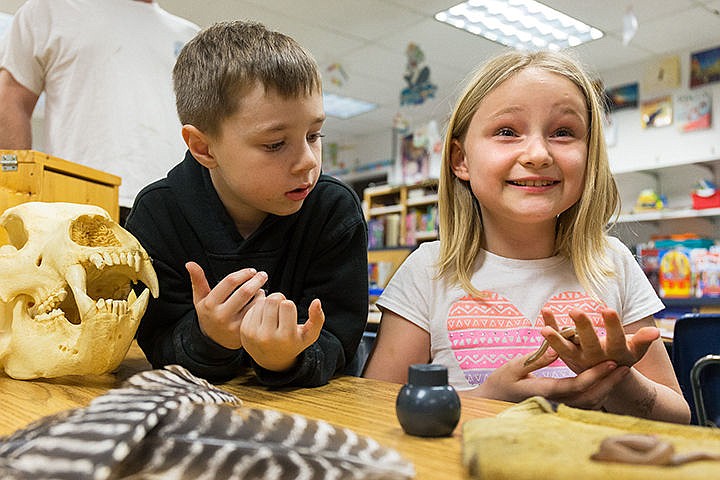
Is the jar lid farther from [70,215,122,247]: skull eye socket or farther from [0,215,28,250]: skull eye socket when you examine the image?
[0,215,28,250]: skull eye socket

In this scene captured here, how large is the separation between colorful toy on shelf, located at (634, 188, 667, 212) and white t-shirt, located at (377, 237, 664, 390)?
432 cm

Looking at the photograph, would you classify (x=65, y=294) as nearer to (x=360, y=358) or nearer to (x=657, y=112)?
(x=360, y=358)

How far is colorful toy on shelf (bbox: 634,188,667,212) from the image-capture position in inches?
202

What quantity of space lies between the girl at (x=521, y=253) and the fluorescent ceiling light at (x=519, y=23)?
11.8ft

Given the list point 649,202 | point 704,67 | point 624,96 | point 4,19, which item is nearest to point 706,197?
point 649,202

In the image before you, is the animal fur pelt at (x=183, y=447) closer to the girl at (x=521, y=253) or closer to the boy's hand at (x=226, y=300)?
the boy's hand at (x=226, y=300)

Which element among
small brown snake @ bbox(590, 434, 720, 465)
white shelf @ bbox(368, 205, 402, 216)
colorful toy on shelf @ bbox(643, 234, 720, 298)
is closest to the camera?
small brown snake @ bbox(590, 434, 720, 465)

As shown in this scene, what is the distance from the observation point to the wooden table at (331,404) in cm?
49

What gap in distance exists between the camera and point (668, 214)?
4891mm

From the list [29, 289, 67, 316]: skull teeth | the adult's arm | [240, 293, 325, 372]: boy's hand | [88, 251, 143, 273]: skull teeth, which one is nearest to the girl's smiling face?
[240, 293, 325, 372]: boy's hand

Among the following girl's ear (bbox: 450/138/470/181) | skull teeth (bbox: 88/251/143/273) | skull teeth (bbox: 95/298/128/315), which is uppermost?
girl's ear (bbox: 450/138/470/181)

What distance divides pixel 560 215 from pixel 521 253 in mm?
107

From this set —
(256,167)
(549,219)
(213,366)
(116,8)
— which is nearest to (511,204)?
(549,219)

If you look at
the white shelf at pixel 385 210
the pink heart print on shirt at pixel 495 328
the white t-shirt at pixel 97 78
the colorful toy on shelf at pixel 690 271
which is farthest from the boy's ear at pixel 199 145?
the white shelf at pixel 385 210
